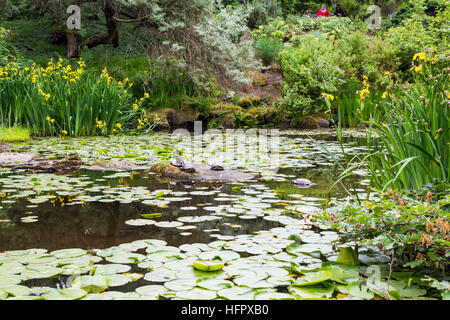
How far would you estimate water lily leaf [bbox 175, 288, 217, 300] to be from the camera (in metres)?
1.78

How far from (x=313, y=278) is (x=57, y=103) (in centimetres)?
651

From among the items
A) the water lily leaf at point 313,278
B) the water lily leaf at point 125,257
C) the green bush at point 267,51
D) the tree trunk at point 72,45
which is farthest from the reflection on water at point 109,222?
the green bush at point 267,51

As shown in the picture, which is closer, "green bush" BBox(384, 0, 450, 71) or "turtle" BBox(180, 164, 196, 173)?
"turtle" BBox(180, 164, 196, 173)

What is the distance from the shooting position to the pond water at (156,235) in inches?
75.2

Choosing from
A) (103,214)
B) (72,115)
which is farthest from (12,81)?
(103,214)

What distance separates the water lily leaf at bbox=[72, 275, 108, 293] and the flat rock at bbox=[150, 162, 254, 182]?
8.80 feet

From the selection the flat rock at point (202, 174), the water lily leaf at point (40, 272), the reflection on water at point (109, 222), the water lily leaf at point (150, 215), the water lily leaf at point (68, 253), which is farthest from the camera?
the flat rock at point (202, 174)

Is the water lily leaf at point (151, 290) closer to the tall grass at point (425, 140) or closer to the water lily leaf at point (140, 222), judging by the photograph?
the water lily leaf at point (140, 222)

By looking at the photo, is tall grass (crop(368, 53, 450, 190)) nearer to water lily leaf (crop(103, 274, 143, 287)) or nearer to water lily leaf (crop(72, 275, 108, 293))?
water lily leaf (crop(103, 274, 143, 287))

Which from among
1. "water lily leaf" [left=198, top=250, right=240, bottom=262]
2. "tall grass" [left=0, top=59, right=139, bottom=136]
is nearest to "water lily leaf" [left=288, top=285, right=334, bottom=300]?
"water lily leaf" [left=198, top=250, right=240, bottom=262]

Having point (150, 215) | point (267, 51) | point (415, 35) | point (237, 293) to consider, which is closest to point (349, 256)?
point (237, 293)

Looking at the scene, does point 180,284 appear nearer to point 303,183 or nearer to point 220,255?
point 220,255

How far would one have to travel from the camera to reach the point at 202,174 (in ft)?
15.7

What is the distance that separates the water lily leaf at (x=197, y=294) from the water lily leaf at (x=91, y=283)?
1.15ft
